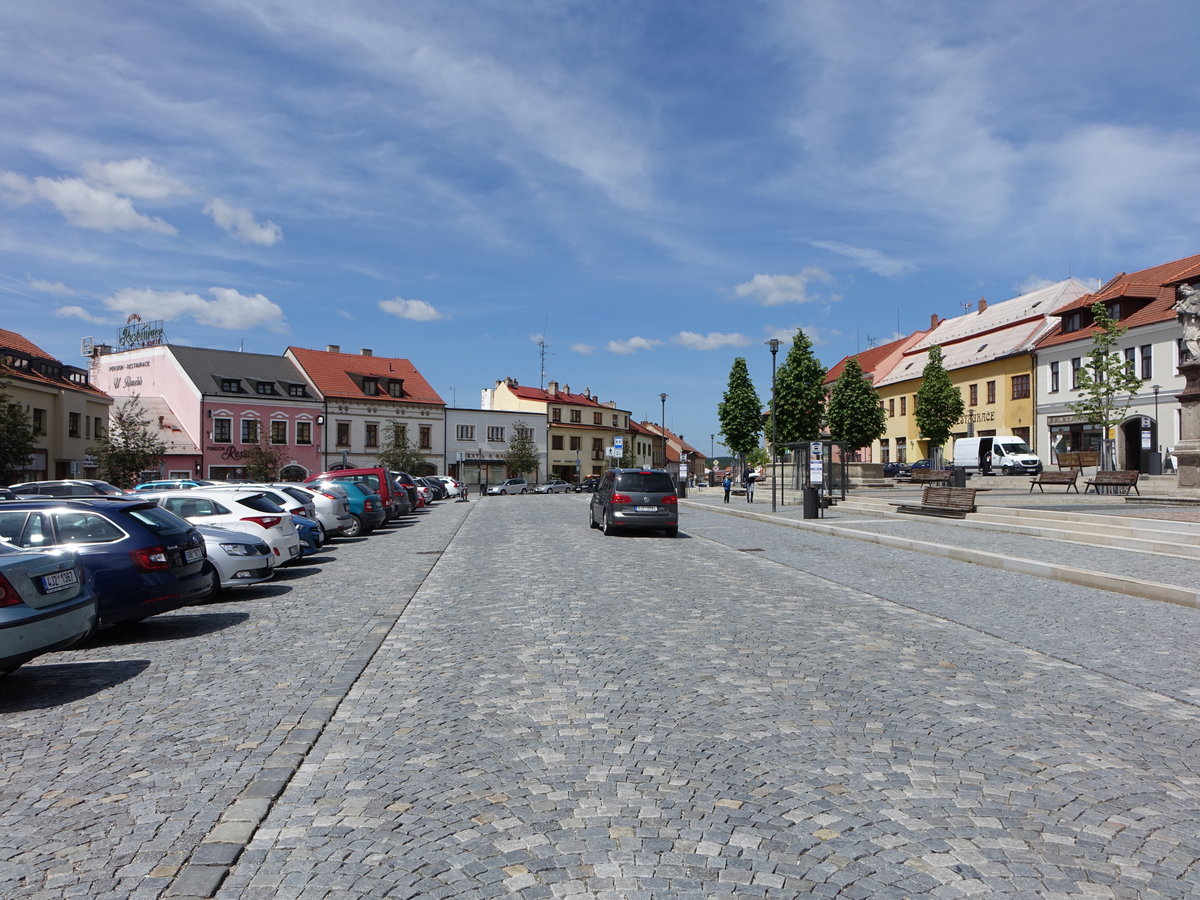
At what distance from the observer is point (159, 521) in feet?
30.5

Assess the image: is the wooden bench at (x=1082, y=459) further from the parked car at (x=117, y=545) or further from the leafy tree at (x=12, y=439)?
the leafy tree at (x=12, y=439)

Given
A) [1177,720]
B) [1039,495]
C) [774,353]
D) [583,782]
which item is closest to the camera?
[583,782]

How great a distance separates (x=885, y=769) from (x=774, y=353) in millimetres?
31409

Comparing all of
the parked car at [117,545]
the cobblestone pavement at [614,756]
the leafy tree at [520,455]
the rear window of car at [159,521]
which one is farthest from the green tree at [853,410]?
the parked car at [117,545]

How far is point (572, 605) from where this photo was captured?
33.8 feet

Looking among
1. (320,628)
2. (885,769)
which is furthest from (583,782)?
(320,628)

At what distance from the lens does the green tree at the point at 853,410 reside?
60.7m

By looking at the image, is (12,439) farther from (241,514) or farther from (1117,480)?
(1117,480)

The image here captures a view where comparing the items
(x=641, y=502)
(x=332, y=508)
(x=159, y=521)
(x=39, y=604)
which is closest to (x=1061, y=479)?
(x=641, y=502)

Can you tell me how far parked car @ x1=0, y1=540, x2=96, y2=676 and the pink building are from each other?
50412mm

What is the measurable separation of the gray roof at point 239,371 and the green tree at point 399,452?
602 centimetres

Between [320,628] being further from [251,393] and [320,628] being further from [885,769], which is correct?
[251,393]

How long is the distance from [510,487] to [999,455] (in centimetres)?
3736

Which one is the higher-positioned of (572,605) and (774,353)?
(774,353)
